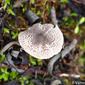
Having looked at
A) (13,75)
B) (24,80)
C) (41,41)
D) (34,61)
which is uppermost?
(41,41)

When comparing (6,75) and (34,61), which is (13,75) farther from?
(34,61)

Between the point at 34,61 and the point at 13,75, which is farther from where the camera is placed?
the point at 34,61

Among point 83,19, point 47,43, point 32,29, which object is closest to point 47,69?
point 47,43

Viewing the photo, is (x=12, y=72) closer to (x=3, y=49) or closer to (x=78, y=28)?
(x=3, y=49)

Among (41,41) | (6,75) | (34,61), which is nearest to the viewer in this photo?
(41,41)

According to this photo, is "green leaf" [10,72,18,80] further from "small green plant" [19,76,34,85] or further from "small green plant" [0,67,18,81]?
"small green plant" [19,76,34,85]

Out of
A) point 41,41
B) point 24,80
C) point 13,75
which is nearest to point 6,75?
point 13,75

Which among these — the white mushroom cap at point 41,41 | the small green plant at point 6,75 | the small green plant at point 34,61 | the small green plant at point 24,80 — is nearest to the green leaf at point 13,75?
the small green plant at point 6,75

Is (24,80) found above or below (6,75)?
below

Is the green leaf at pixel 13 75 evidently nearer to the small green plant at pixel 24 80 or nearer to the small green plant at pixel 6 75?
Answer: the small green plant at pixel 6 75

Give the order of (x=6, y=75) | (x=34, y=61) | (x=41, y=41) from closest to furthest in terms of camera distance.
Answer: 1. (x=41, y=41)
2. (x=6, y=75)
3. (x=34, y=61)
